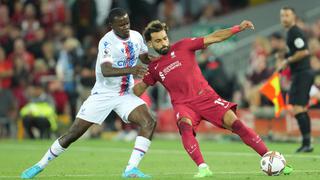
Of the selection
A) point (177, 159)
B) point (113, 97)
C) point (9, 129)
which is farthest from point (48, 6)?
point (113, 97)

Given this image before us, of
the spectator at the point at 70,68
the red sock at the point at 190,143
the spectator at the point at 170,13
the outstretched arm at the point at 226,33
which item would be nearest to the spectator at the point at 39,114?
the spectator at the point at 70,68

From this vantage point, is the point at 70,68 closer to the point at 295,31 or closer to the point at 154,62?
the point at 295,31

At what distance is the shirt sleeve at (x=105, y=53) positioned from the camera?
12.8 meters

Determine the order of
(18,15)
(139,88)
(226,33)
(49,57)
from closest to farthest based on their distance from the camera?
1. (226,33)
2. (139,88)
3. (49,57)
4. (18,15)

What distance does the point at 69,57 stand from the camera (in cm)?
2642

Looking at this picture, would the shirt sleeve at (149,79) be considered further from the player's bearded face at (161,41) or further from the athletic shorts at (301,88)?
the athletic shorts at (301,88)

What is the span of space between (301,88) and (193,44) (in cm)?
553

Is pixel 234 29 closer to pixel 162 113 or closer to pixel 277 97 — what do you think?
pixel 277 97

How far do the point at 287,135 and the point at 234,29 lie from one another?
1044 cm

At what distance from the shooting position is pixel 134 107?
12977 millimetres

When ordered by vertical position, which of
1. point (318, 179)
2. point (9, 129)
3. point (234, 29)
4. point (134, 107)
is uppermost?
point (234, 29)

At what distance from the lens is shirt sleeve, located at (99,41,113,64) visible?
12773 millimetres

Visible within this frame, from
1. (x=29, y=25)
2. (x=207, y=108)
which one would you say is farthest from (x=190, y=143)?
(x=29, y=25)

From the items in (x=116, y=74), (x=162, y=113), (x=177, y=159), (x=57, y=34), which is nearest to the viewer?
(x=116, y=74)
